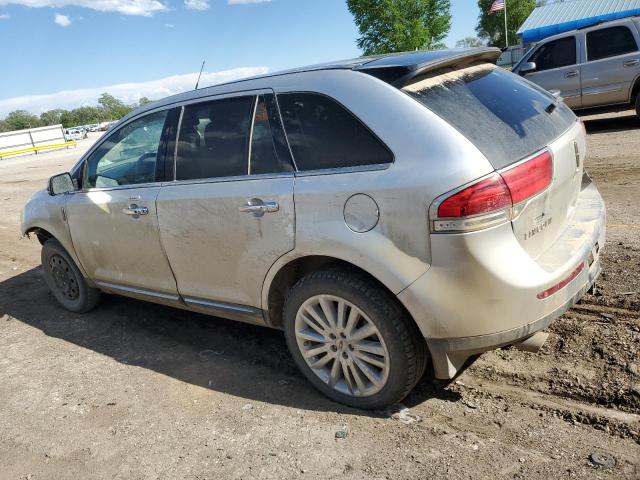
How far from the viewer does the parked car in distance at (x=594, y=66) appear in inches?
414

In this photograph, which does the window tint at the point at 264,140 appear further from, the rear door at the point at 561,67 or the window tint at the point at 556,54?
the window tint at the point at 556,54

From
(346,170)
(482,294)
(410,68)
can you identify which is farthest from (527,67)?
(482,294)

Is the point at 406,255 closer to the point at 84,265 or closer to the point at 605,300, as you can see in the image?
the point at 605,300

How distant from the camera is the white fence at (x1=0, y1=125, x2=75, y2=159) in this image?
31938 mm

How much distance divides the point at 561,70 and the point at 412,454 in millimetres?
10830

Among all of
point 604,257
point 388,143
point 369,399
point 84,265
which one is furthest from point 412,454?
point 84,265

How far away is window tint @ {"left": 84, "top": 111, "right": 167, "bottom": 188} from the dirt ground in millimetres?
1301

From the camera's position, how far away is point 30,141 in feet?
108

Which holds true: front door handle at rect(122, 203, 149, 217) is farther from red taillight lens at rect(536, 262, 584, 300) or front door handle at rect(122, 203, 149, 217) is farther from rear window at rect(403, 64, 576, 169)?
red taillight lens at rect(536, 262, 584, 300)

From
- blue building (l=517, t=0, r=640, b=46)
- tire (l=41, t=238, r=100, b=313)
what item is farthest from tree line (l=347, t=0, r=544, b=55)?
tire (l=41, t=238, r=100, b=313)

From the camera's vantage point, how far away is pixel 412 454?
262 centimetres

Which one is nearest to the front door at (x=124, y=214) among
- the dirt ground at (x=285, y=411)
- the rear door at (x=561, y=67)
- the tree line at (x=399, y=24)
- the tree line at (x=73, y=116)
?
the dirt ground at (x=285, y=411)

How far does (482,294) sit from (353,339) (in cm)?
77

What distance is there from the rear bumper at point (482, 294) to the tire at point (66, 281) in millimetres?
3393
